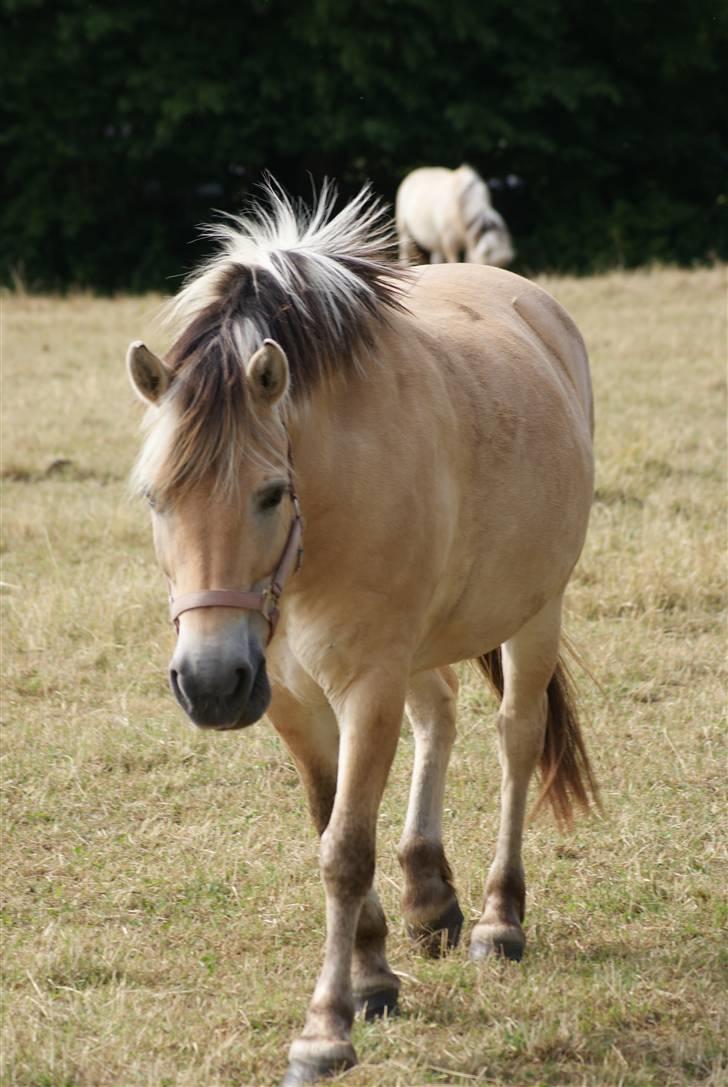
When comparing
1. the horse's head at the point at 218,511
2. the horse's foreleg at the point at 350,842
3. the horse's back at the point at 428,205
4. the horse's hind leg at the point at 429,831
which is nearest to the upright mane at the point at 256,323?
the horse's head at the point at 218,511

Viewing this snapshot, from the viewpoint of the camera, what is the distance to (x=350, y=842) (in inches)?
112

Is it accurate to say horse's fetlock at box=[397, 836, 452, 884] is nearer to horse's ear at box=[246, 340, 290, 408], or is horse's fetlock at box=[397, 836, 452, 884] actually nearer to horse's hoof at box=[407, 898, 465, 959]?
horse's hoof at box=[407, 898, 465, 959]

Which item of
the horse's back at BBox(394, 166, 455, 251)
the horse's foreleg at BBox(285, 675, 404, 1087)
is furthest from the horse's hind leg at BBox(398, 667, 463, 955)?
the horse's back at BBox(394, 166, 455, 251)

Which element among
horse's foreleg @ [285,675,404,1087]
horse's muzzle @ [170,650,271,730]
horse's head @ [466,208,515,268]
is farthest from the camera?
horse's head @ [466,208,515,268]

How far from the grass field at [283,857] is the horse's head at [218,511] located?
82cm

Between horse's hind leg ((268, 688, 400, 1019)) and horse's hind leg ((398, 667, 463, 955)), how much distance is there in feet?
0.91

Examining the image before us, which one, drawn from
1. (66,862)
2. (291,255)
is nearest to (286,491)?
(291,255)

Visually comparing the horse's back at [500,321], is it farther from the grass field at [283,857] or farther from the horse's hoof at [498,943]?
the horse's hoof at [498,943]

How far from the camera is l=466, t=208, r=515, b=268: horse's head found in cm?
1447

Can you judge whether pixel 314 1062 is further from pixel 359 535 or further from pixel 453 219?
pixel 453 219

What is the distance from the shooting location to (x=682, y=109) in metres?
21.1

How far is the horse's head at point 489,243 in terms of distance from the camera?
14469 mm

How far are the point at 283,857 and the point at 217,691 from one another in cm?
150

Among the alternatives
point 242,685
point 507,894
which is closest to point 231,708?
point 242,685
